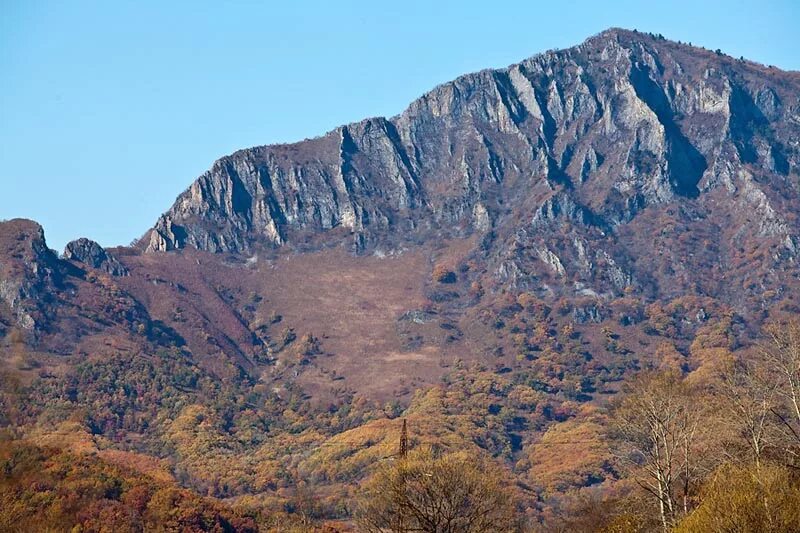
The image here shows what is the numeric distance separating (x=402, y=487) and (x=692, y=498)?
2450 cm

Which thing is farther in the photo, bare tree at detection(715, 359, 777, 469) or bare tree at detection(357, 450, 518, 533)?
bare tree at detection(357, 450, 518, 533)

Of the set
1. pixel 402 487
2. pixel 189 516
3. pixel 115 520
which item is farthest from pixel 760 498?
pixel 189 516

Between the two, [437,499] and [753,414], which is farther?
[437,499]

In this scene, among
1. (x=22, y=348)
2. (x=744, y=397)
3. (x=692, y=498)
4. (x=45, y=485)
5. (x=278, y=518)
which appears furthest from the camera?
(x=278, y=518)

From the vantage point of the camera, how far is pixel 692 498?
79500 mm

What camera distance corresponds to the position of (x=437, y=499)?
8769cm

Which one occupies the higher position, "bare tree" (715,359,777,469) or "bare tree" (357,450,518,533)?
"bare tree" (715,359,777,469)

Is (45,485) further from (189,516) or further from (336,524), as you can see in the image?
(336,524)

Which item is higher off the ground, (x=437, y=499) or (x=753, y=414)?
(x=753, y=414)

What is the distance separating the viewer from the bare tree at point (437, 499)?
85.5 meters

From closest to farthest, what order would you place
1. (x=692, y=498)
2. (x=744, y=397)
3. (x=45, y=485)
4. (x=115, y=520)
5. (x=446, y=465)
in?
(x=45, y=485) → (x=744, y=397) → (x=692, y=498) → (x=446, y=465) → (x=115, y=520)

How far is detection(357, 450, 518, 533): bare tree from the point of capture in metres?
85.5

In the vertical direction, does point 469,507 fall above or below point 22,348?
below

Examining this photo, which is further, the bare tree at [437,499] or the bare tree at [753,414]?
the bare tree at [437,499]
